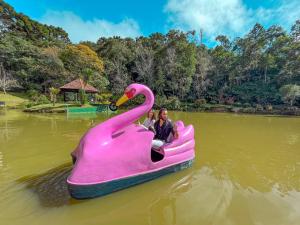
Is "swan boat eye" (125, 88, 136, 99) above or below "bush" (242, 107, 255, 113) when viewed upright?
above

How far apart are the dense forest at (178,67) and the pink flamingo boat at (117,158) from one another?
71.6 ft

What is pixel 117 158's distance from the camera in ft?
10.9

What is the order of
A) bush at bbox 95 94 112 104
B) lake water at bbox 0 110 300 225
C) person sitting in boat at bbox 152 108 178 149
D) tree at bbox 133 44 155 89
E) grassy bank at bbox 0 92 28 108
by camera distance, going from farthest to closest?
tree at bbox 133 44 155 89, bush at bbox 95 94 112 104, grassy bank at bbox 0 92 28 108, person sitting in boat at bbox 152 108 178 149, lake water at bbox 0 110 300 225

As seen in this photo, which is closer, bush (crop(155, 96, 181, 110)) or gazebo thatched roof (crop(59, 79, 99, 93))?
gazebo thatched roof (crop(59, 79, 99, 93))

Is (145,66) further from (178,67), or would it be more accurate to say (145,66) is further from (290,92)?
(290,92)

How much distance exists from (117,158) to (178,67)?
26158mm

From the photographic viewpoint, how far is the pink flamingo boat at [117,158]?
310 centimetres

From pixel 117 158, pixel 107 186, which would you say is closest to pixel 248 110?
pixel 117 158

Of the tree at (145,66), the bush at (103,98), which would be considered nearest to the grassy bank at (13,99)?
the bush at (103,98)

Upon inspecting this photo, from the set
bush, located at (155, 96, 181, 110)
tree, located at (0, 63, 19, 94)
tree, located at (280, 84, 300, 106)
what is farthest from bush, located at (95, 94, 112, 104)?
tree, located at (280, 84, 300, 106)

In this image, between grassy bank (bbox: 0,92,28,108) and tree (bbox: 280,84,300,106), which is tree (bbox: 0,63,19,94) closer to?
grassy bank (bbox: 0,92,28,108)

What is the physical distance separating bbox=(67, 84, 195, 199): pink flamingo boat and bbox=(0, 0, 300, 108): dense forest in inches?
859

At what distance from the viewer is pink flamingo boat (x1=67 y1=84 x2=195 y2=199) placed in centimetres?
310

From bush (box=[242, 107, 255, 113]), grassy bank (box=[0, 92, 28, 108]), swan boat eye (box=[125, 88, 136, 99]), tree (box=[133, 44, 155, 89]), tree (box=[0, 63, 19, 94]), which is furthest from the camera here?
tree (box=[133, 44, 155, 89])
